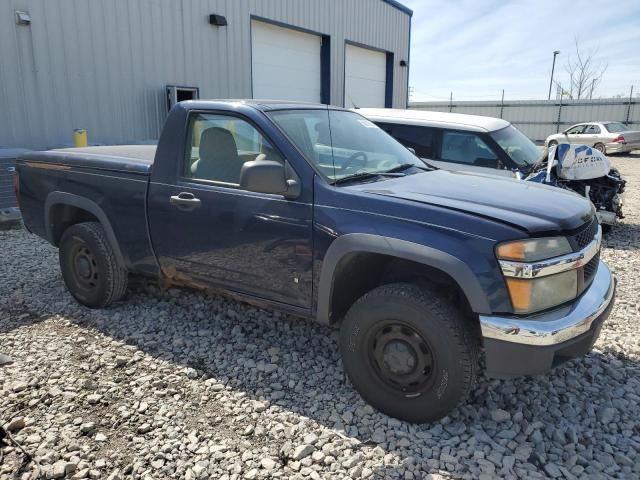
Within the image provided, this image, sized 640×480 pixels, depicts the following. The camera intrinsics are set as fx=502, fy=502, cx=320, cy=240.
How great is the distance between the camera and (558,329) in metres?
2.48

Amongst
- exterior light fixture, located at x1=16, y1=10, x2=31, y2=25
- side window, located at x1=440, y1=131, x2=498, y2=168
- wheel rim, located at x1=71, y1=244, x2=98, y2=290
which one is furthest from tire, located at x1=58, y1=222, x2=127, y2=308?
exterior light fixture, located at x1=16, y1=10, x2=31, y2=25

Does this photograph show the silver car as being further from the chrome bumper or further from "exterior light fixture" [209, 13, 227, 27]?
the chrome bumper

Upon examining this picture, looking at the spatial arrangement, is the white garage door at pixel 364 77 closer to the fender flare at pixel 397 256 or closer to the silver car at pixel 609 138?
the silver car at pixel 609 138

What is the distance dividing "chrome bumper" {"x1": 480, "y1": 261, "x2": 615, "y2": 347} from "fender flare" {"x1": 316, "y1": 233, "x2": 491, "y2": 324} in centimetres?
9

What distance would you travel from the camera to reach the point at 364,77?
18141 millimetres

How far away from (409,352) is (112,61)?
9614mm

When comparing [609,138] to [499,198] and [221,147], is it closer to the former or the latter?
[499,198]

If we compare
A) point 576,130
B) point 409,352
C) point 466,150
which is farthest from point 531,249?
point 576,130

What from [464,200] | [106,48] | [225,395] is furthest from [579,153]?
[106,48]

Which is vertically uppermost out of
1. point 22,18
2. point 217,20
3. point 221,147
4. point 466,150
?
point 217,20

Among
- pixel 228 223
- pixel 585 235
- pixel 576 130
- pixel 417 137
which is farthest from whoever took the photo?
pixel 576 130

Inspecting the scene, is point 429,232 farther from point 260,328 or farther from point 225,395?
point 260,328

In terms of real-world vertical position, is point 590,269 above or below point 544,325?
above

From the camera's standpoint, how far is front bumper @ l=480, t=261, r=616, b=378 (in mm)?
2469
